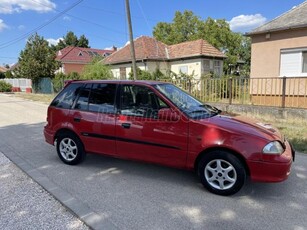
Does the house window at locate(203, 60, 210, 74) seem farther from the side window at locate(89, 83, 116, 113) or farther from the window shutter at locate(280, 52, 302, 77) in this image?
the side window at locate(89, 83, 116, 113)

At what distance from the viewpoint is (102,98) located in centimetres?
473

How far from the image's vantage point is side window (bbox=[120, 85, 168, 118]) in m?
4.22

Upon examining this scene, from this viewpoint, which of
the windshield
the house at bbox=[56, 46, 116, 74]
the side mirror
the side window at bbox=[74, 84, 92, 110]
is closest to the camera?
the side mirror

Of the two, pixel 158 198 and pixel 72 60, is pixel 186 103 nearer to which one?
pixel 158 198

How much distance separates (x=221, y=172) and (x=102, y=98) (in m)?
2.37

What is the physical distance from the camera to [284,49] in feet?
38.0

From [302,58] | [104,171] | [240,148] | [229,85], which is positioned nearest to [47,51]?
[229,85]

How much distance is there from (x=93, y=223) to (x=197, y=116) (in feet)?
6.79

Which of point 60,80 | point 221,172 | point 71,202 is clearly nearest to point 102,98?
point 71,202

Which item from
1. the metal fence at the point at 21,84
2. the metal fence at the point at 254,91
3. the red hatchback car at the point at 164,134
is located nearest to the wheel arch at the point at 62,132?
the red hatchback car at the point at 164,134

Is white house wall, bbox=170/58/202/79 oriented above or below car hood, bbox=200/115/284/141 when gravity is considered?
above

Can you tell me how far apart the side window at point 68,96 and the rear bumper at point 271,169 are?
331cm

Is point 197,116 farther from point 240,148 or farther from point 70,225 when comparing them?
point 70,225

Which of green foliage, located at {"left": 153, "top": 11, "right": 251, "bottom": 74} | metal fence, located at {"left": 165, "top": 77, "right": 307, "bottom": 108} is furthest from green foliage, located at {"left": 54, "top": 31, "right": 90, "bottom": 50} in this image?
metal fence, located at {"left": 165, "top": 77, "right": 307, "bottom": 108}
